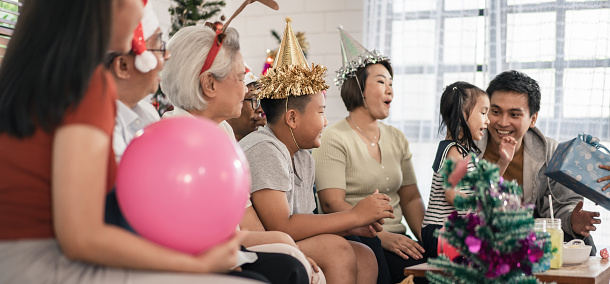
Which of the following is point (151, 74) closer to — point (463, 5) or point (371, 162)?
point (371, 162)

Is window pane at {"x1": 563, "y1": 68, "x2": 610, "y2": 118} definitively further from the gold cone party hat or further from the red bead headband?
the red bead headband

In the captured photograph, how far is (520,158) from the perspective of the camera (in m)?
3.11

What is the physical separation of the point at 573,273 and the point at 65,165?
1.70m

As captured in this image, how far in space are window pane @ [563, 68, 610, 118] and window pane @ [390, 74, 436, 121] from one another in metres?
0.95

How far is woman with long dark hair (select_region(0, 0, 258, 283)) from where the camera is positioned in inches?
38.6

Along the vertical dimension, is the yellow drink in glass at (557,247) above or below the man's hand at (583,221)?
above

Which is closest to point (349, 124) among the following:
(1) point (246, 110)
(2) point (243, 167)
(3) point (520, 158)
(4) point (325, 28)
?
(1) point (246, 110)

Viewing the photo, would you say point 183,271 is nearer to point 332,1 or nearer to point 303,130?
point 303,130

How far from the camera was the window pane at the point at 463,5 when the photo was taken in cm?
468

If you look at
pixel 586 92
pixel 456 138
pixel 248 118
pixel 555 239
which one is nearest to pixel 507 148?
pixel 456 138

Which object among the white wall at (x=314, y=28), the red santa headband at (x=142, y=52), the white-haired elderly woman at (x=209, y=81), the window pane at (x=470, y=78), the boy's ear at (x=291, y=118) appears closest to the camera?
the red santa headband at (x=142, y=52)

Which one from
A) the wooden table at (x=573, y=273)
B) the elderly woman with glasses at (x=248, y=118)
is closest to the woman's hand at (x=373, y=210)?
the wooden table at (x=573, y=273)

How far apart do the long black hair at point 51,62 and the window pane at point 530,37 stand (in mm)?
4022

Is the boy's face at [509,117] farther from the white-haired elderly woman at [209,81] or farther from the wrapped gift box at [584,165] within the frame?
the white-haired elderly woman at [209,81]
